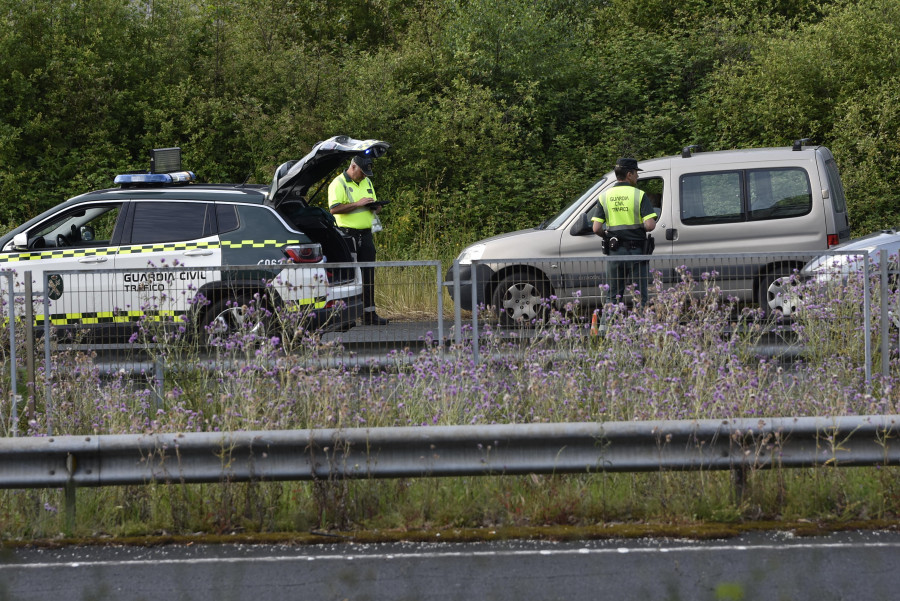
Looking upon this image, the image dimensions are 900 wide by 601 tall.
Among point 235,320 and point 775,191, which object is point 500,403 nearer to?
point 235,320

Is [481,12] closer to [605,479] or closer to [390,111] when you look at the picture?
[390,111]

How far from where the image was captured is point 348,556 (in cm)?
557

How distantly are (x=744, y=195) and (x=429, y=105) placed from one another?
8970 mm

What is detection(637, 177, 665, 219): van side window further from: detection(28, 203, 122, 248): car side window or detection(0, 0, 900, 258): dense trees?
detection(28, 203, 122, 248): car side window

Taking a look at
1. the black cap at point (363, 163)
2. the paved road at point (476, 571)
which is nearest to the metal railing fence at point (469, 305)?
the paved road at point (476, 571)

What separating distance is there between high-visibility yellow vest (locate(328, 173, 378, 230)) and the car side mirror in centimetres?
217

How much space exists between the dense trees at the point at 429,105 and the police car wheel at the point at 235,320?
9.80 meters

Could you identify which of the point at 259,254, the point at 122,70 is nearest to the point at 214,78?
the point at 122,70

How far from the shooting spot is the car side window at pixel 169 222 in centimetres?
1113

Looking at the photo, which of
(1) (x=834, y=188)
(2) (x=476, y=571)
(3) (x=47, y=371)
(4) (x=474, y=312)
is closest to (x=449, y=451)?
(2) (x=476, y=571)

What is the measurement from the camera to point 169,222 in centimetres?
1120

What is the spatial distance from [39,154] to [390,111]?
5.93 metres

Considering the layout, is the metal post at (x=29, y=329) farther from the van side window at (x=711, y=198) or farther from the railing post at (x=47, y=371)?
the van side window at (x=711, y=198)

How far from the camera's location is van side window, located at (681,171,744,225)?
12.8 m
